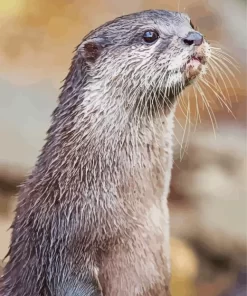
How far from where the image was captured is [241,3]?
223 centimetres

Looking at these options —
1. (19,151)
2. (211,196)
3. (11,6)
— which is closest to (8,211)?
(19,151)

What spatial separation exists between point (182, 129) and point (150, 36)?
578 mm

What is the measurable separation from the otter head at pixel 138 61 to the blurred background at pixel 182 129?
282 mm

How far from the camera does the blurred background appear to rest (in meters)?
1.79

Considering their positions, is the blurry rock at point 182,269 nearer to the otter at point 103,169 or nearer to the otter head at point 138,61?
the otter at point 103,169

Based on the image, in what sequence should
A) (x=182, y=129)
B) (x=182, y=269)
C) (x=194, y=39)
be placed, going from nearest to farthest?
1. (x=194, y=39)
2. (x=182, y=129)
3. (x=182, y=269)

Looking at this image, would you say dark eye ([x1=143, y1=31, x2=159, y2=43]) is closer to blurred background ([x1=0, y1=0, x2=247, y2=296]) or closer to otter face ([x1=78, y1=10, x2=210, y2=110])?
otter face ([x1=78, y1=10, x2=210, y2=110])

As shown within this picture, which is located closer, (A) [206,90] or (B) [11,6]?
(B) [11,6]

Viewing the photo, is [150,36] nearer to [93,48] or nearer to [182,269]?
[93,48]

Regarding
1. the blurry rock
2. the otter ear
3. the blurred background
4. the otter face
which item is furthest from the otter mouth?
the blurry rock

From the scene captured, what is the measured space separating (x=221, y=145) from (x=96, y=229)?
34.5 inches

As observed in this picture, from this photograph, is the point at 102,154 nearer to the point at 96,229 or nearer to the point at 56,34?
the point at 96,229

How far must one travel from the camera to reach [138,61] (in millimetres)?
1425

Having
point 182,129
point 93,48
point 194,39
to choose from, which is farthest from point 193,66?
point 182,129
